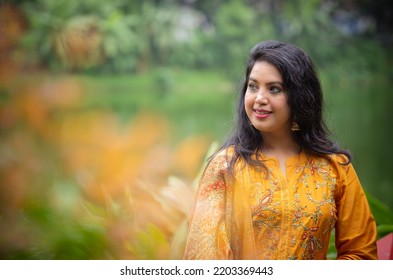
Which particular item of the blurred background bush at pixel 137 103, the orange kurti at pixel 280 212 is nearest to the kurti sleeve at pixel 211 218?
the orange kurti at pixel 280 212

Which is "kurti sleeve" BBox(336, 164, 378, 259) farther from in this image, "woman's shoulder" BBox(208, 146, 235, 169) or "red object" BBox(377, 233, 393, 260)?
"red object" BBox(377, 233, 393, 260)

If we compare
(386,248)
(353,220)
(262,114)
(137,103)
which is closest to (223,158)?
(262,114)

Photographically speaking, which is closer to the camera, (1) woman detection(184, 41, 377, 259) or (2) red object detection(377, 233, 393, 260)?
(1) woman detection(184, 41, 377, 259)

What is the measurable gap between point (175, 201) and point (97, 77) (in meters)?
0.73

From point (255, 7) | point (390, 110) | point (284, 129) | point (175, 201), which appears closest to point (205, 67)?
point (255, 7)

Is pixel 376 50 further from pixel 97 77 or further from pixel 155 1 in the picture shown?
pixel 97 77

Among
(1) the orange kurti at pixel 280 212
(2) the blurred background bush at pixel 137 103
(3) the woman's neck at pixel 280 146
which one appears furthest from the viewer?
(2) the blurred background bush at pixel 137 103

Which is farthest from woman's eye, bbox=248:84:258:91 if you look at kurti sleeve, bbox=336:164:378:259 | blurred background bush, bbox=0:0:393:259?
blurred background bush, bbox=0:0:393:259

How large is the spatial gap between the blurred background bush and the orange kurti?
786 mm

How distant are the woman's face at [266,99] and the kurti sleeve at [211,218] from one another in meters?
0.15

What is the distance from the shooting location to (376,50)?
264 cm

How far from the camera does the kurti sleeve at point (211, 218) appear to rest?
1.45 m

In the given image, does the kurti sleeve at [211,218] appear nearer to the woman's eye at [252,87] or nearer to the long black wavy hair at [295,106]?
the long black wavy hair at [295,106]

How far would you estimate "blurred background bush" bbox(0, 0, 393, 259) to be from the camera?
93.1 inches
